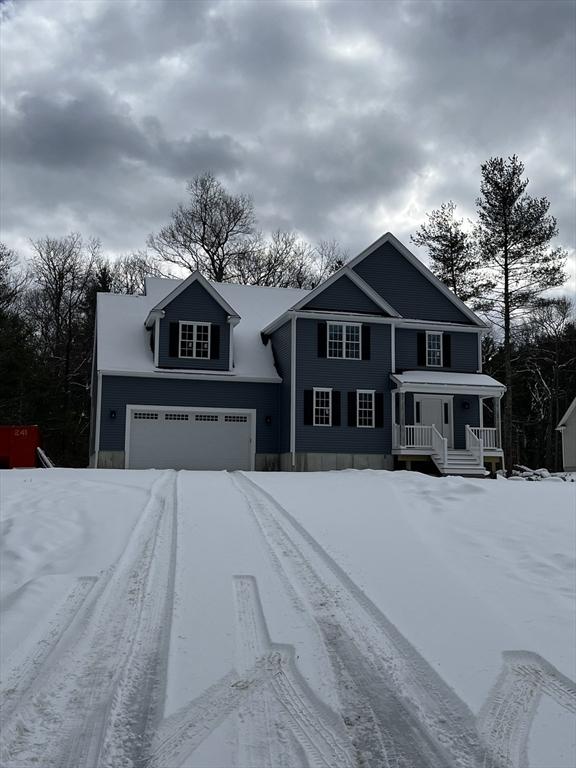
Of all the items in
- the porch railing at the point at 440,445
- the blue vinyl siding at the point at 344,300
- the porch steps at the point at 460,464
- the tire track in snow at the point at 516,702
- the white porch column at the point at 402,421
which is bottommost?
the tire track in snow at the point at 516,702

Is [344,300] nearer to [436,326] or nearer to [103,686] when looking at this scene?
[436,326]

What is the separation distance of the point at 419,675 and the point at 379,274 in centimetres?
2186

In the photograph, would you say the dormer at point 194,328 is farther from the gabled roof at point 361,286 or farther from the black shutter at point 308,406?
the gabled roof at point 361,286

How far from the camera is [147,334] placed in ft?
78.9

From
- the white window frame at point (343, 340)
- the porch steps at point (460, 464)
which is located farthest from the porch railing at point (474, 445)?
the white window frame at point (343, 340)

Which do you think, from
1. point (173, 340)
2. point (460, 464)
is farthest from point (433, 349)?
point (173, 340)

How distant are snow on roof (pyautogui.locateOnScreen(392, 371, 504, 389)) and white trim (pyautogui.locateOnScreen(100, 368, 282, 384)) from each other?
441cm

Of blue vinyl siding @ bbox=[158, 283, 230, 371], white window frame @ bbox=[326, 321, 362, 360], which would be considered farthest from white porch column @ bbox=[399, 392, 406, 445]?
blue vinyl siding @ bbox=[158, 283, 230, 371]

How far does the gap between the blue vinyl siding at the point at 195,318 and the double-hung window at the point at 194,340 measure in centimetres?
21

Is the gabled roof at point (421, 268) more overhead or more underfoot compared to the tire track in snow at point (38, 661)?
more overhead

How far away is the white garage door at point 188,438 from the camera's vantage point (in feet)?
71.9

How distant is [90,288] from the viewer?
36.4 m

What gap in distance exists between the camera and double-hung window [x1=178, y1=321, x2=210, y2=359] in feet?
75.0

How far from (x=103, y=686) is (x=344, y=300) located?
20.3m
